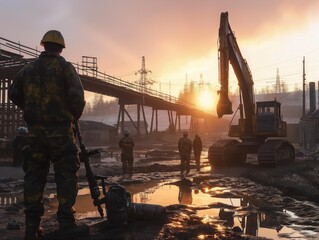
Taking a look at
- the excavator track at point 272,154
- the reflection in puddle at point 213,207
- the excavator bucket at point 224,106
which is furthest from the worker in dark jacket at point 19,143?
the excavator track at point 272,154

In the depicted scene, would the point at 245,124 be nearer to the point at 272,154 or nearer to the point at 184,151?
the point at 272,154

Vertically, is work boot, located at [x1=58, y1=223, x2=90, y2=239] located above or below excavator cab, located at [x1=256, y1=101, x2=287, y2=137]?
below

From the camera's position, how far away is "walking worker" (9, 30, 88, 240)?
419 cm

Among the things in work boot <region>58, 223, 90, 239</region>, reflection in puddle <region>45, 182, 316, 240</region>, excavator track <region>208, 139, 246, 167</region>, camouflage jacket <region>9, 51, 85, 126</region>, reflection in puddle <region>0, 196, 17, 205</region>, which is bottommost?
reflection in puddle <region>0, 196, 17, 205</region>

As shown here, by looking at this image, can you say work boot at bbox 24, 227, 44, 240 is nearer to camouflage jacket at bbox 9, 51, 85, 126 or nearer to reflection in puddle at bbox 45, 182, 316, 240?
camouflage jacket at bbox 9, 51, 85, 126

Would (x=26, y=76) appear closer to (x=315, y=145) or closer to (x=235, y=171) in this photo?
(x=235, y=171)

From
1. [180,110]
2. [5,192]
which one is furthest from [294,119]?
[5,192]

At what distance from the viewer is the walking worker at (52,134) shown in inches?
165

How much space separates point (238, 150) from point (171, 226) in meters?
14.1

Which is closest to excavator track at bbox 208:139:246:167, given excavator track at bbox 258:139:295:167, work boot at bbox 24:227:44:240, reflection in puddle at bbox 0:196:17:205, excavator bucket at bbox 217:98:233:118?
excavator track at bbox 258:139:295:167

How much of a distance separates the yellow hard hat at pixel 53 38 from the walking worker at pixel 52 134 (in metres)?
0.22

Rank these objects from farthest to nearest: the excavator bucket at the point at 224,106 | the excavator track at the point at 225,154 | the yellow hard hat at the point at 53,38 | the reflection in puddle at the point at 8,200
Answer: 1. the excavator track at the point at 225,154
2. the excavator bucket at the point at 224,106
3. the reflection in puddle at the point at 8,200
4. the yellow hard hat at the point at 53,38

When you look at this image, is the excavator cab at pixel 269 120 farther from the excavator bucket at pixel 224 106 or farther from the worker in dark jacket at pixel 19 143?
the worker in dark jacket at pixel 19 143

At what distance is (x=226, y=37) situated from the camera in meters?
16.9
